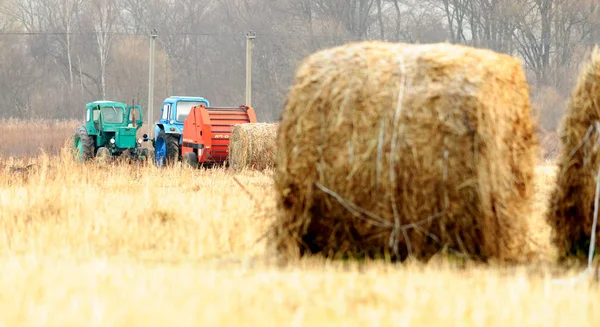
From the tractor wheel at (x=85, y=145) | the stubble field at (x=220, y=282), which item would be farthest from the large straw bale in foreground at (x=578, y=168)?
the tractor wheel at (x=85, y=145)

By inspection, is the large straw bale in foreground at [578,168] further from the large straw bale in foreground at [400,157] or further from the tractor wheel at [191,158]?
the tractor wheel at [191,158]

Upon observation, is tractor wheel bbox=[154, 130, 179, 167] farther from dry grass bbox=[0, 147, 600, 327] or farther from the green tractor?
dry grass bbox=[0, 147, 600, 327]

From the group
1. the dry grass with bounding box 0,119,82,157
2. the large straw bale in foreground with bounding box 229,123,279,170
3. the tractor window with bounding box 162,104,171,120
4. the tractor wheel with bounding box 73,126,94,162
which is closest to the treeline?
the dry grass with bounding box 0,119,82,157

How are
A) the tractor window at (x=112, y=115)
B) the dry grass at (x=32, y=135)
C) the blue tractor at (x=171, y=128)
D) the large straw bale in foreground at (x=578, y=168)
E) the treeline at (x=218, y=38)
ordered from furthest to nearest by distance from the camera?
the treeline at (x=218, y=38), the dry grass at (x=32, y=135), the tractor window at (x=112, y=115), the blue tractor at (x=171, y=128), the large straw bale in foreground at (x=578, y=168)

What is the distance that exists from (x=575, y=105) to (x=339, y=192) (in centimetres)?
183

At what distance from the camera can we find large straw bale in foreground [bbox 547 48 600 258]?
24.7ft

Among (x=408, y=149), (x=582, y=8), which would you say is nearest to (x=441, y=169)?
(x=408, y=149)

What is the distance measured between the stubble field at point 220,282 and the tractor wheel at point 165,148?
1459cm

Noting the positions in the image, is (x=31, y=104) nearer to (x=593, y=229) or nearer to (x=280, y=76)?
(x=280, y=76)

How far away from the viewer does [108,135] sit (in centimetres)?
2656

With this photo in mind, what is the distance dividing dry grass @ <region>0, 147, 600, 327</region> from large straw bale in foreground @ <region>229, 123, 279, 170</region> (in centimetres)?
1010

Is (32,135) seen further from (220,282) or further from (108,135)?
(220,282)

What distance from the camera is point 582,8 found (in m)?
50.2

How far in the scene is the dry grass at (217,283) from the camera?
5.32 meters
